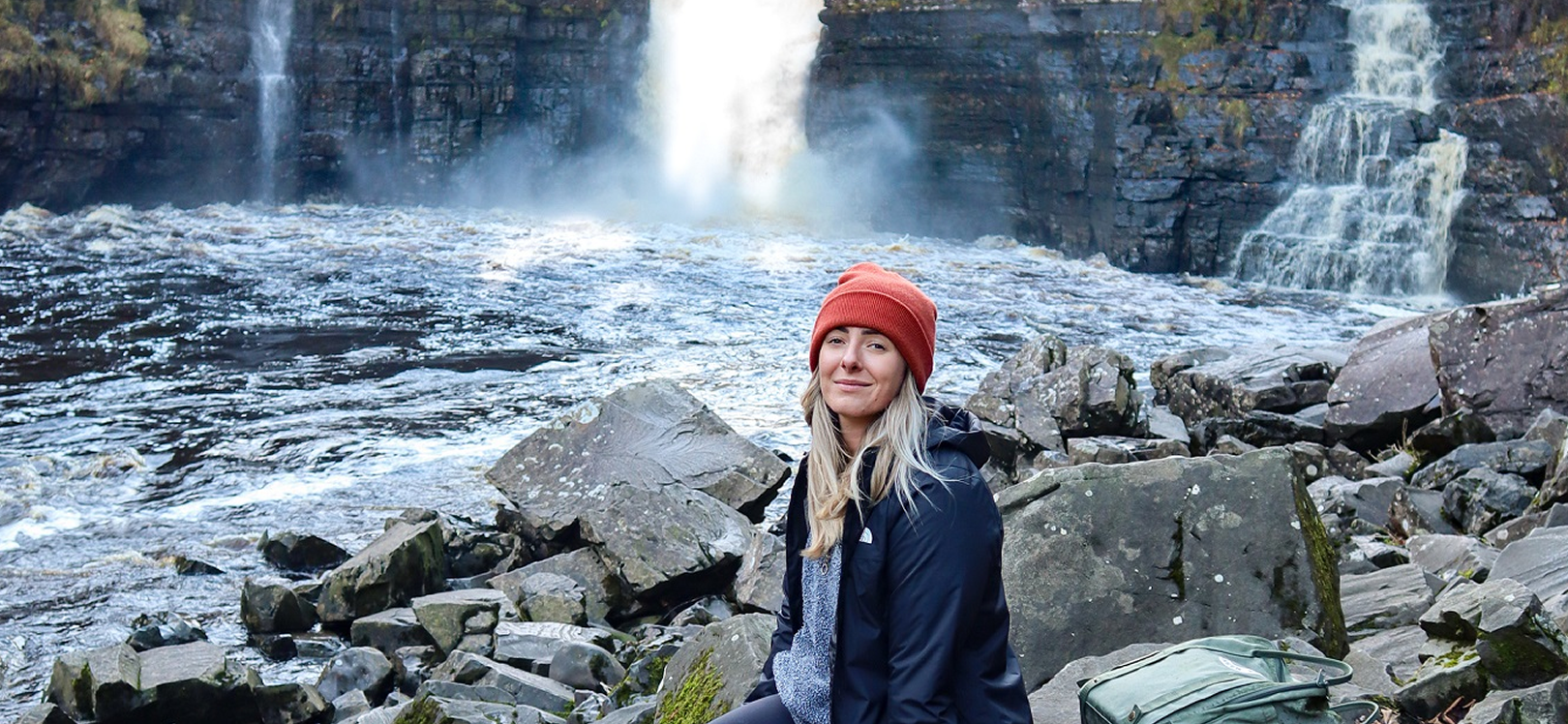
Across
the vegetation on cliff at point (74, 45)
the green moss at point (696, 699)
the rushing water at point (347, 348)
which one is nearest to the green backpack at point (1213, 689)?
the green moss at point (696, 699)

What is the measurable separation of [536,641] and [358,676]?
936 millimetres

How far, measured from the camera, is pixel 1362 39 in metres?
24.6

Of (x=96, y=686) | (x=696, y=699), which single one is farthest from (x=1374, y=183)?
(x=96, y=686)

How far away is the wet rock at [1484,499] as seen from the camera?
726 centimetres

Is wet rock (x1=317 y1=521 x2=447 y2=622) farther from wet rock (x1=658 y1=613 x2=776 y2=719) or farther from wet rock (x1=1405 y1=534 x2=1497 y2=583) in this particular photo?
wet rock (x1=1405 y1=534 x2=1497 y2=583)

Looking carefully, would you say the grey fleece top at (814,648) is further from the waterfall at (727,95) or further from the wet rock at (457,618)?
the waterfall at (727,95)

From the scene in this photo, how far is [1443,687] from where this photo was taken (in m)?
4.11

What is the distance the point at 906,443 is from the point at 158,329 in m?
17.7

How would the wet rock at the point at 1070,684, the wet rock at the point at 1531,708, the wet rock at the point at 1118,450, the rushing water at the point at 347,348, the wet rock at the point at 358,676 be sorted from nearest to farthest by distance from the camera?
the wet rock at the point at 1531,708 < the wet rock at the point at 1070,684 < the wet rock at the point at 358,676 < the wet rock at the point at 1118,450 < the rushing water at the point at 347,348

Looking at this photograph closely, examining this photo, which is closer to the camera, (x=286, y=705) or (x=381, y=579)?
(x=286, y=705)

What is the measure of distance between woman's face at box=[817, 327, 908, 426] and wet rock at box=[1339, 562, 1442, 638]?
283 cm

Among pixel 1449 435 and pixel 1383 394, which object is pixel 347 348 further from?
pixel 1449 435

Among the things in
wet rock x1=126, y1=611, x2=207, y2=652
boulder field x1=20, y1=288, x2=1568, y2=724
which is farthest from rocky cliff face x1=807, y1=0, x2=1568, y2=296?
wet rock x1=126, y1=611, x2=207, y2=652

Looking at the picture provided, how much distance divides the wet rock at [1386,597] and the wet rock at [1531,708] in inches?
54.9
